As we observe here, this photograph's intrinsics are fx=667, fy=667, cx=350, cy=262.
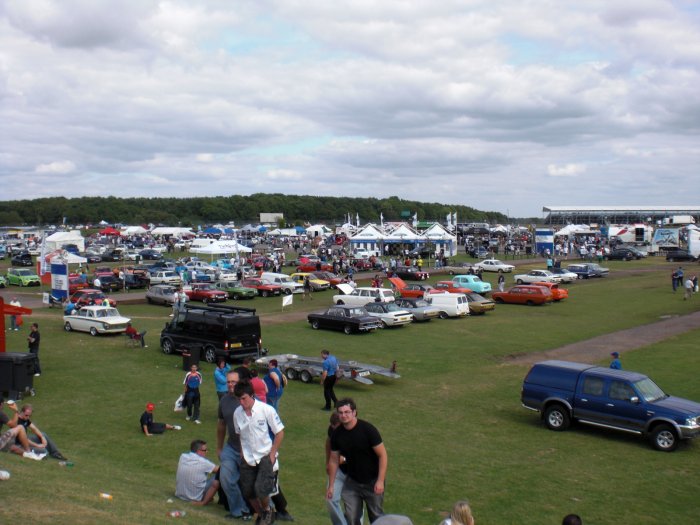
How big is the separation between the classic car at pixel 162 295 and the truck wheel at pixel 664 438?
103 ft

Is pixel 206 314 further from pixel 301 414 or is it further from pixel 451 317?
pixel 451 317

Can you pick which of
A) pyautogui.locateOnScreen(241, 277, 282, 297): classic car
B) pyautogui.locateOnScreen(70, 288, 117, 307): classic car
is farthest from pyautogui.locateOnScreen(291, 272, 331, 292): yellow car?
pyautogui.locateOnScreen(70, 288, 117, 307): classic car

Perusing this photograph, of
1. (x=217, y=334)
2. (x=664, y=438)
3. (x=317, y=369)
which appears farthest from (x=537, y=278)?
(x=664, y=438)

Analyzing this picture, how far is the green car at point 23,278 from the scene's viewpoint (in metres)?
53.9

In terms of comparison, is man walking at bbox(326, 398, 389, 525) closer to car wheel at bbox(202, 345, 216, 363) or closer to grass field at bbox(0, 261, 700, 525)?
grass field at bbox(0, 261, 700, 525)

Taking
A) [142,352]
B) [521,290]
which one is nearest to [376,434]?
[142,352]

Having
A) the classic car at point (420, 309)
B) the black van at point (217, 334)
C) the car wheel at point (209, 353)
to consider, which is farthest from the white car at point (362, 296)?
the car wheel at point (209, 353)

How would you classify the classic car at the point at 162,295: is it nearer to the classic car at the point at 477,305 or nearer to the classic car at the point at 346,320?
the classic car at the point at 346,320

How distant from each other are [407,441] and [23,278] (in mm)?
47879

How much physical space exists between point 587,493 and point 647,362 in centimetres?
1326

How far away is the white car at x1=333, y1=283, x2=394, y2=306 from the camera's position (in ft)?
124

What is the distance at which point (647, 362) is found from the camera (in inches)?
928

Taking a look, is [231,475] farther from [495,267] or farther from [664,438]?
[495,267]

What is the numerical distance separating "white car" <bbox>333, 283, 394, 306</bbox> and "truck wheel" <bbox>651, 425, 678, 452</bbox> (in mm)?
23028
